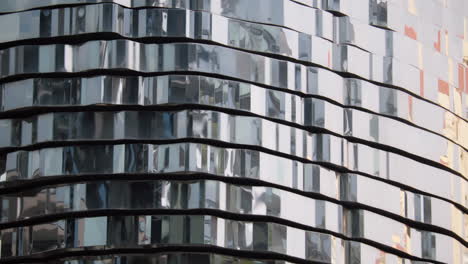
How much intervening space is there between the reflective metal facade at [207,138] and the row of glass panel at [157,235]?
0.01m

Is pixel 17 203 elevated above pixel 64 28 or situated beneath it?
situated beneath

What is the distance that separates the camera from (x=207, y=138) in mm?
18031

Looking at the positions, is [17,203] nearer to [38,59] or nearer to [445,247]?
[38,59]

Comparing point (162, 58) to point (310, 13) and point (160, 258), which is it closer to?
point (310, 13)

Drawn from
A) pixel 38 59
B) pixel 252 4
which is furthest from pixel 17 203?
pixel 252 4

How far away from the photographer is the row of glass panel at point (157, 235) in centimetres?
1772

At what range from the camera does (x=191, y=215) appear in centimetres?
1781

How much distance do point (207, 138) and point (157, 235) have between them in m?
0.99

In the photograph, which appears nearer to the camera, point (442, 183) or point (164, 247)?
point (164, 247)

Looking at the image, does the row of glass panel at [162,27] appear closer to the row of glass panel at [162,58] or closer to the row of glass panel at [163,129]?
the row of glass panel at [162,58]

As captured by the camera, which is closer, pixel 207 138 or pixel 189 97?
pixel 207 138

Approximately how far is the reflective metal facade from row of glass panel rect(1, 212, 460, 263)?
12 mm

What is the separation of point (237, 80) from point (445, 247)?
9.14 ft

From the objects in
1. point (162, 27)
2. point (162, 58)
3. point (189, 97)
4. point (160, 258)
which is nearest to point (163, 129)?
point (189, 97)
